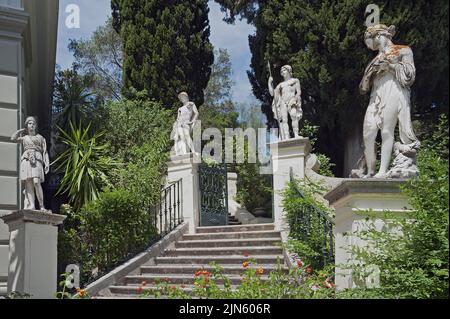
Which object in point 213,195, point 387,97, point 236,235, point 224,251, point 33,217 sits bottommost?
point 224,251

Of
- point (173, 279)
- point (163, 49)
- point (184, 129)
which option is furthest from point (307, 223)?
point (163, 49)

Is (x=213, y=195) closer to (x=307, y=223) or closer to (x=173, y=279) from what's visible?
(x=173, y=279)

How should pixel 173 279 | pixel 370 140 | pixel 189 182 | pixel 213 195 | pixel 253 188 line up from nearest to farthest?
pixel 370 140
pixel 173 279
pixel 189 182
pixel 213 195
pixel 253 188

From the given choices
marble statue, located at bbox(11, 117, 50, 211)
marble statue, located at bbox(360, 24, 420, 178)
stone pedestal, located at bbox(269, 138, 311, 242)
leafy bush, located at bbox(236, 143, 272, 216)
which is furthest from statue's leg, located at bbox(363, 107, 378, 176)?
leafy bush, located at bbox(236, 143, 272, 216)

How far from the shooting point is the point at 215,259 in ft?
32.2

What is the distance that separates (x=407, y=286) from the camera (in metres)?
5.11

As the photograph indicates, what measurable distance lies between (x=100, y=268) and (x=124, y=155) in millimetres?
5350

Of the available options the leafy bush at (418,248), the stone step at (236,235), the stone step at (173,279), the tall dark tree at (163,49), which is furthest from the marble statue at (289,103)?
the tall dark tree at (163,49)

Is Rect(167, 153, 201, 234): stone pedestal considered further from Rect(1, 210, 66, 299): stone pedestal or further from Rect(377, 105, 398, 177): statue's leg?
Rect(377, 105, 398, 177): statue's leg

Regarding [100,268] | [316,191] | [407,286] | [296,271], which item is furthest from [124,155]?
[407,286]

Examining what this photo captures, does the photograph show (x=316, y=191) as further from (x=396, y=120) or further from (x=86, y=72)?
(x=86, y=72)

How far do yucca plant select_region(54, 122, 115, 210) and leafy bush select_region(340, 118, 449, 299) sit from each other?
7.86 meters

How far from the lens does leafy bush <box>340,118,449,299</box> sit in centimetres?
506

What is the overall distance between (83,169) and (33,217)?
4.54 meters
